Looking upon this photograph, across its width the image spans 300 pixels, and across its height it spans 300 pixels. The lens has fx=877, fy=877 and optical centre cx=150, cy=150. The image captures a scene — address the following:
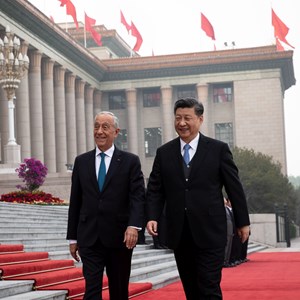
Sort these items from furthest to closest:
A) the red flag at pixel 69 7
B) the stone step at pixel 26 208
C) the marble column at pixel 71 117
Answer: the marble column at pixel 71 117
the red flag at pixel 69 7
the stone step at pixel 26 208

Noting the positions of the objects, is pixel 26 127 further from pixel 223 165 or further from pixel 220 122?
pixel 223 165

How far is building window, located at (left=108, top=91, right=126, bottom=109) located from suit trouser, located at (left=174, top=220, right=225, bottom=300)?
235ft

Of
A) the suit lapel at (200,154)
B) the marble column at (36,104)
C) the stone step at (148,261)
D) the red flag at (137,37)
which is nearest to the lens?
the suit lapel at (200,154)

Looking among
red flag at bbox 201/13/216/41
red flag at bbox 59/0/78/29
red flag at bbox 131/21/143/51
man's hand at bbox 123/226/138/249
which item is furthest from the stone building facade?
man's hand at bbox 123/226/138/249

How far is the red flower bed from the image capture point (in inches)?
1193

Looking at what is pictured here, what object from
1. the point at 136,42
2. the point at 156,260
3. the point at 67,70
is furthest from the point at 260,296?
the point at 136,42

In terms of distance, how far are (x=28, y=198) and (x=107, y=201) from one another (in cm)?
2329

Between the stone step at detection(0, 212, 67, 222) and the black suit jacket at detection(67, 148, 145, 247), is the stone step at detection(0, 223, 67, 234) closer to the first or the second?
the stone step at detection(0, 212, 67, 222)

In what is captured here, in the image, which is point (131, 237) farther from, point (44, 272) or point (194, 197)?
point (44, 272)

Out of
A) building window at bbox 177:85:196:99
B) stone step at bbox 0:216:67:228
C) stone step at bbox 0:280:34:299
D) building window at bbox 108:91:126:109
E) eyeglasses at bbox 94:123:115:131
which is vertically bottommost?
stone step at bbox 0:280:34:299

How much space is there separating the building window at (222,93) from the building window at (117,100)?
8289mm

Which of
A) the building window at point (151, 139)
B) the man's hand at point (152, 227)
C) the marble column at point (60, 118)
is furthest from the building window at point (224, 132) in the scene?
the man's hand at point (152, 227)

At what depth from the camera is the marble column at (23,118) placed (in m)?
53.8

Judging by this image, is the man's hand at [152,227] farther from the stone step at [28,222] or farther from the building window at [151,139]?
the building window at [151,139]
